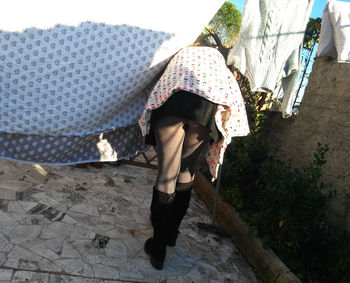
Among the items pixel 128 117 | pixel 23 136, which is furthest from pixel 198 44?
pixel 23 136

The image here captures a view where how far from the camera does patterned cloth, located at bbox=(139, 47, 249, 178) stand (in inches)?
63.7

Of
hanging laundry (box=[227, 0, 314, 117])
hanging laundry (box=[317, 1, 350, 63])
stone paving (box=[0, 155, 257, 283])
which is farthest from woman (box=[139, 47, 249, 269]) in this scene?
hanging laundry (box=[317, 1, 350, 63])

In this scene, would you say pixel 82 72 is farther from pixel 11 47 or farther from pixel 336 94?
pixel 336 94

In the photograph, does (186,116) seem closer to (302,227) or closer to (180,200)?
(180,200)

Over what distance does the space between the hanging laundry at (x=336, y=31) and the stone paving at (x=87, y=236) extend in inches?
84.4

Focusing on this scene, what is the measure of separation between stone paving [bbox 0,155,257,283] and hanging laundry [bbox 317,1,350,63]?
2.14 metres

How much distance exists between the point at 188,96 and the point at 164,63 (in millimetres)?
410

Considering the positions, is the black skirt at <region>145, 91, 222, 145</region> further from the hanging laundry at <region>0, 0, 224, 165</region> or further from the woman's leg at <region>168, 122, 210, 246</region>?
the hanging laundry at <region>0, 0, 224, 165</region>

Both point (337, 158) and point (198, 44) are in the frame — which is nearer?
point (198, 44)

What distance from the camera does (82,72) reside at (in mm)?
1820

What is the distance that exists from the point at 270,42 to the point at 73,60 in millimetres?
1719

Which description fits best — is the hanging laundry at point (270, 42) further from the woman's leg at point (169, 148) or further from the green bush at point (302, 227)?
the woman's leg at point (169, 148)

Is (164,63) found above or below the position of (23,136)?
above

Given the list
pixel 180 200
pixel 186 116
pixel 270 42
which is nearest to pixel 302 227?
pixel 180 200
